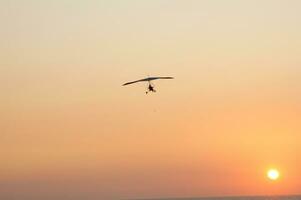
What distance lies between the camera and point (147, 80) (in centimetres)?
4822
